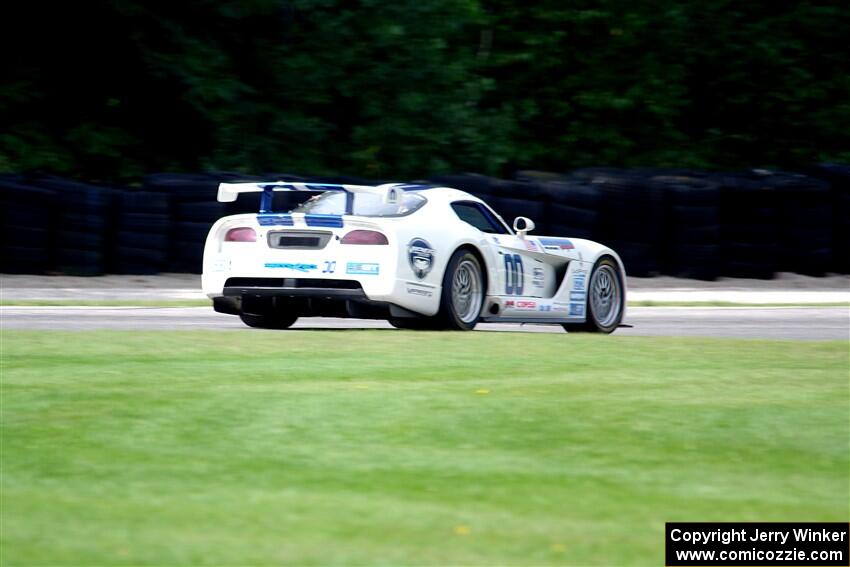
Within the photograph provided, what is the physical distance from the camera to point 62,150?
25516mm

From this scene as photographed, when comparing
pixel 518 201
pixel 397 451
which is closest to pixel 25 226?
pixel 518 201

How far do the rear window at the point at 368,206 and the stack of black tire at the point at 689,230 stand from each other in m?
9.15

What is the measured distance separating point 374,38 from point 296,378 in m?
19.0

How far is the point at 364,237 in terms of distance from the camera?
10.6 metres

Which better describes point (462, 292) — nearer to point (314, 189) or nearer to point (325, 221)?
point (325, 221)

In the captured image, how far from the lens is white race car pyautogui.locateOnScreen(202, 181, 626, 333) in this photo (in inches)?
416

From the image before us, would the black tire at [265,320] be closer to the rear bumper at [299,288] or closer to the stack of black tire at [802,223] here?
the rear bumper at [299,288]

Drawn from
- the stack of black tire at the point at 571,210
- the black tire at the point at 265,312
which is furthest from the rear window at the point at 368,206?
the stack of black tire at the point at 571,210

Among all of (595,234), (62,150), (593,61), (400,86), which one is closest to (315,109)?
(400,86)

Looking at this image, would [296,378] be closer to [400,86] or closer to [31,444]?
[31,444]

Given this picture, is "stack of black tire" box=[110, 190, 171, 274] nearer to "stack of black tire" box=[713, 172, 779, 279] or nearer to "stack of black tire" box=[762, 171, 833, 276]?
"stack of black tire" box=[713, 172, 779, 279]

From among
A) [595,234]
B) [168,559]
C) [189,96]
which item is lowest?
[168,559]

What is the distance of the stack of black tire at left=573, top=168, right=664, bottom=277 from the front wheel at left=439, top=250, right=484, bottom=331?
8310 mm

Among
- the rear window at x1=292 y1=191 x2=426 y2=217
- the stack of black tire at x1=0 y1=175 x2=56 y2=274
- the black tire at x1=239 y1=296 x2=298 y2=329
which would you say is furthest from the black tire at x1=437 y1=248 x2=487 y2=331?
the stack of black tire at x1=0 y1=175 x2=56 y2=274
